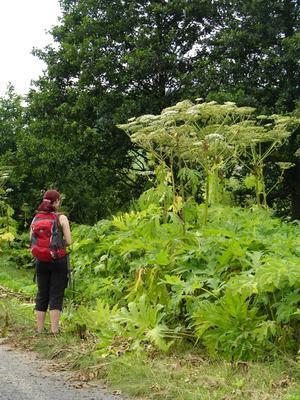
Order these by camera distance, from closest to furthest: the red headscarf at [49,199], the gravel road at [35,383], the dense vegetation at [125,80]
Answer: the gravel road at [35,383]
the red headscarf at [49,199]
the dense vegetation at [125,80]

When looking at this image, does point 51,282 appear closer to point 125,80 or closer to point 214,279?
point 214,279

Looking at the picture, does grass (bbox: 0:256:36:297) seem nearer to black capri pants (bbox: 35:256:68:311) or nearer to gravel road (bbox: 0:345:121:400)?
black capri pants (bbox: 35:256:68:311)

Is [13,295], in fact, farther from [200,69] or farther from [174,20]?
[174,20]

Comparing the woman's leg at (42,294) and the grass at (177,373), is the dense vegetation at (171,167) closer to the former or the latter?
the grass at (177,373)

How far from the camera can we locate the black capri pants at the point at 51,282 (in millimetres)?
6787

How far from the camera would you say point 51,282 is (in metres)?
6.88

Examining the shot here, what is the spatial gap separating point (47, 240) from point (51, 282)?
21.2 inches

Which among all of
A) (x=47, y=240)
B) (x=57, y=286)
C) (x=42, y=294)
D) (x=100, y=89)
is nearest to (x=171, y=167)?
(x=47, y=240)

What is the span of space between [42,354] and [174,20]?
15686 mm

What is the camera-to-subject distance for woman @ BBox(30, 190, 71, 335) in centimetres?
677

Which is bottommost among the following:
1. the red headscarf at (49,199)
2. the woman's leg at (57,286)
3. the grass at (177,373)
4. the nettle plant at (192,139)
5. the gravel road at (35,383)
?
the gravel road at (35,383)

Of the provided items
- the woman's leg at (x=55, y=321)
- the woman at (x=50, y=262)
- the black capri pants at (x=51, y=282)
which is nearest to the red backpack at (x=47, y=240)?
the woman at (x=50, y=262)

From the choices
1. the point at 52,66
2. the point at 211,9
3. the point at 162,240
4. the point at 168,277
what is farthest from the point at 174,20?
the point at 168,277

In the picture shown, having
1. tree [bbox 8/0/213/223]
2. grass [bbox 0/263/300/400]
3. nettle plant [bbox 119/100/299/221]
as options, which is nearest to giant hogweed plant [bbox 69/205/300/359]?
grass [bbox 0/263/300/400]
